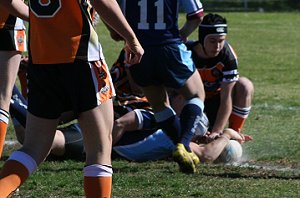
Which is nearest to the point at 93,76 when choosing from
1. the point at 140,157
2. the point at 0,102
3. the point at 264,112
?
the point at 0,102

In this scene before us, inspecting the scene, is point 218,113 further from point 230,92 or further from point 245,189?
point 245,189

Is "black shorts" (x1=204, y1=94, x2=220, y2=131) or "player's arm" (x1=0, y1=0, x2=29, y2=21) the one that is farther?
"black shorts" (x1=204, y1=94, x2=220, y2=131)

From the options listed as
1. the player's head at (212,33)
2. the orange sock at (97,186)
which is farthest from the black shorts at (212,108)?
the orange sock at (97,186)

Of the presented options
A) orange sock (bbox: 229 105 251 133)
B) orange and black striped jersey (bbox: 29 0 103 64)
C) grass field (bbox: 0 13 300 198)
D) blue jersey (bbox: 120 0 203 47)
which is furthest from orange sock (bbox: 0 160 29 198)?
orange sock (bbox: 229 105 251 133)

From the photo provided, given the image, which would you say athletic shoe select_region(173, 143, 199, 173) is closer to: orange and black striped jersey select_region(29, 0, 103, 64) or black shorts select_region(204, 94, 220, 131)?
black shorts select_region(204, 94, 220, 131)

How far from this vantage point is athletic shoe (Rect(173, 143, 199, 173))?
6.68 metres

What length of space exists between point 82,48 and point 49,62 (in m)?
0.18

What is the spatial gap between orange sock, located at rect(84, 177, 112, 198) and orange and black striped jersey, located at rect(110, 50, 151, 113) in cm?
305

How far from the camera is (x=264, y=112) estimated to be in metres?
10.3

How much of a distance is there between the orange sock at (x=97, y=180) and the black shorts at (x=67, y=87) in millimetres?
307

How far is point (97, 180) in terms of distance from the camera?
189 inches

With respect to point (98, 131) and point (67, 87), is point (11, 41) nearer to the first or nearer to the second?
point (67, 87)

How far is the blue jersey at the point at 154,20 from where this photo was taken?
6.93 metres

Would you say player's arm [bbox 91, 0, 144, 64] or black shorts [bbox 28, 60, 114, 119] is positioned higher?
player's arm [bbox 91, 0, 144, 64]
